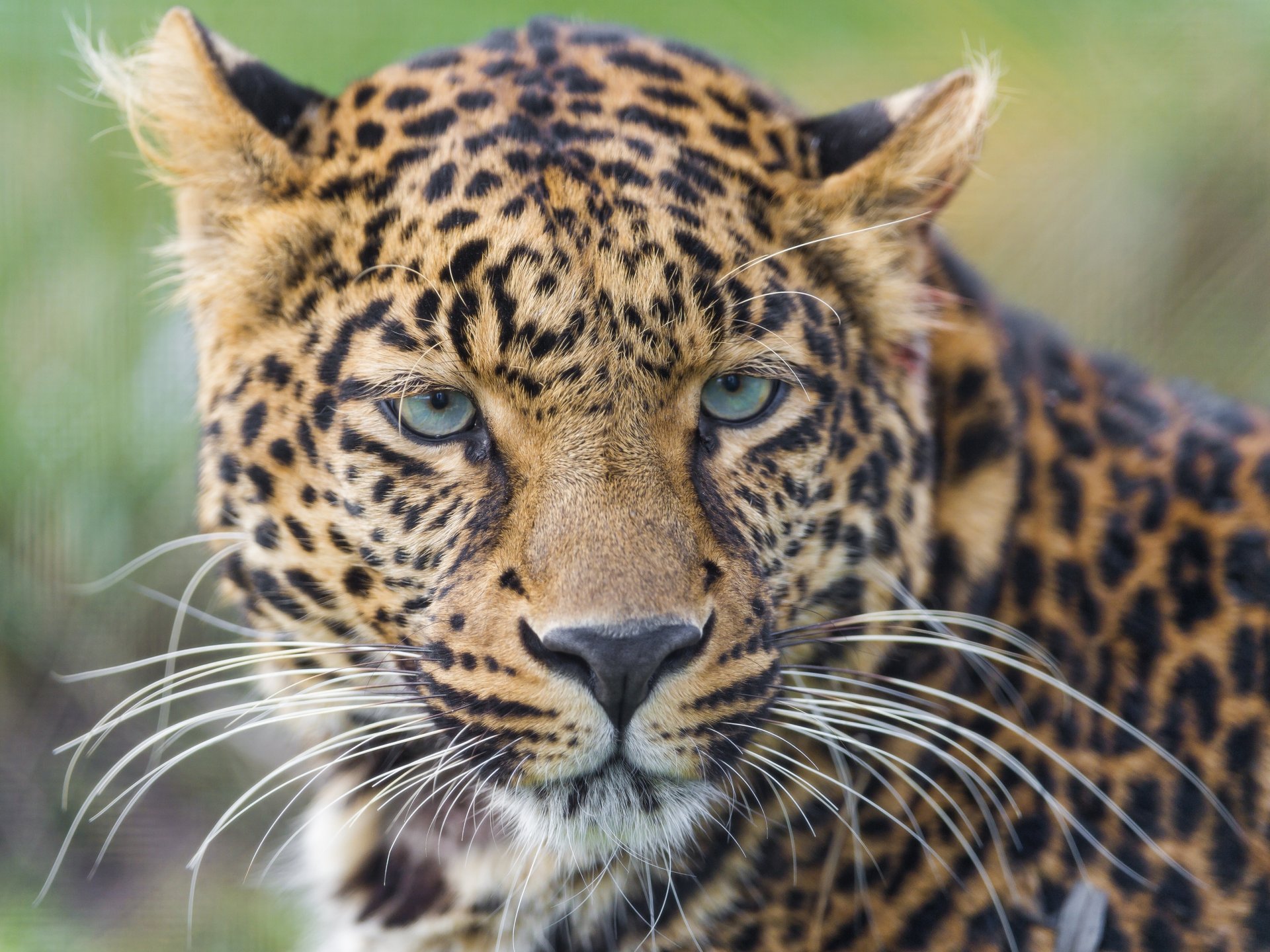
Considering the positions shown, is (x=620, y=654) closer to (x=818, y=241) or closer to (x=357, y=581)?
(x=357, y=581)

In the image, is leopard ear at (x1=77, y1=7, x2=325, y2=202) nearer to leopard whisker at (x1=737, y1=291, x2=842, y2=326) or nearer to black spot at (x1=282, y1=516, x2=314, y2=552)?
black spot at (x1=282, y1=516, x2=314, y2=552)

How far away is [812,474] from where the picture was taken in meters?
2.69

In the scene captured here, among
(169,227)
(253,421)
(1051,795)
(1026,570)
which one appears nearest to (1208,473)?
(1026,570)

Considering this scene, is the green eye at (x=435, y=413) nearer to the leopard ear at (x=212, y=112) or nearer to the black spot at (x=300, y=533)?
the black spot at (x=300, y=533)

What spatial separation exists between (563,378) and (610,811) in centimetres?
80

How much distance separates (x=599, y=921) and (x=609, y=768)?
0.60m

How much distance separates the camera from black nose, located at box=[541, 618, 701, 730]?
7.19ft

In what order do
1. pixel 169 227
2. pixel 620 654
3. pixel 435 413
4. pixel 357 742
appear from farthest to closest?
pixel 169 227, pixel 357 742, pixel 435 413, pixel 620 654

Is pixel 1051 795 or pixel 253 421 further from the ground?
pixel 253 421

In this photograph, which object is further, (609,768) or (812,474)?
(812,474)

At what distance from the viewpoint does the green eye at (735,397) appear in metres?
2.62

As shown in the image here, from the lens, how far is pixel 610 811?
244 centimetres

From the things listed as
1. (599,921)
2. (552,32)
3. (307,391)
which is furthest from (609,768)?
(552,32)

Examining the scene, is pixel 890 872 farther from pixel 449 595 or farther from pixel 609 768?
pixel 449 595
